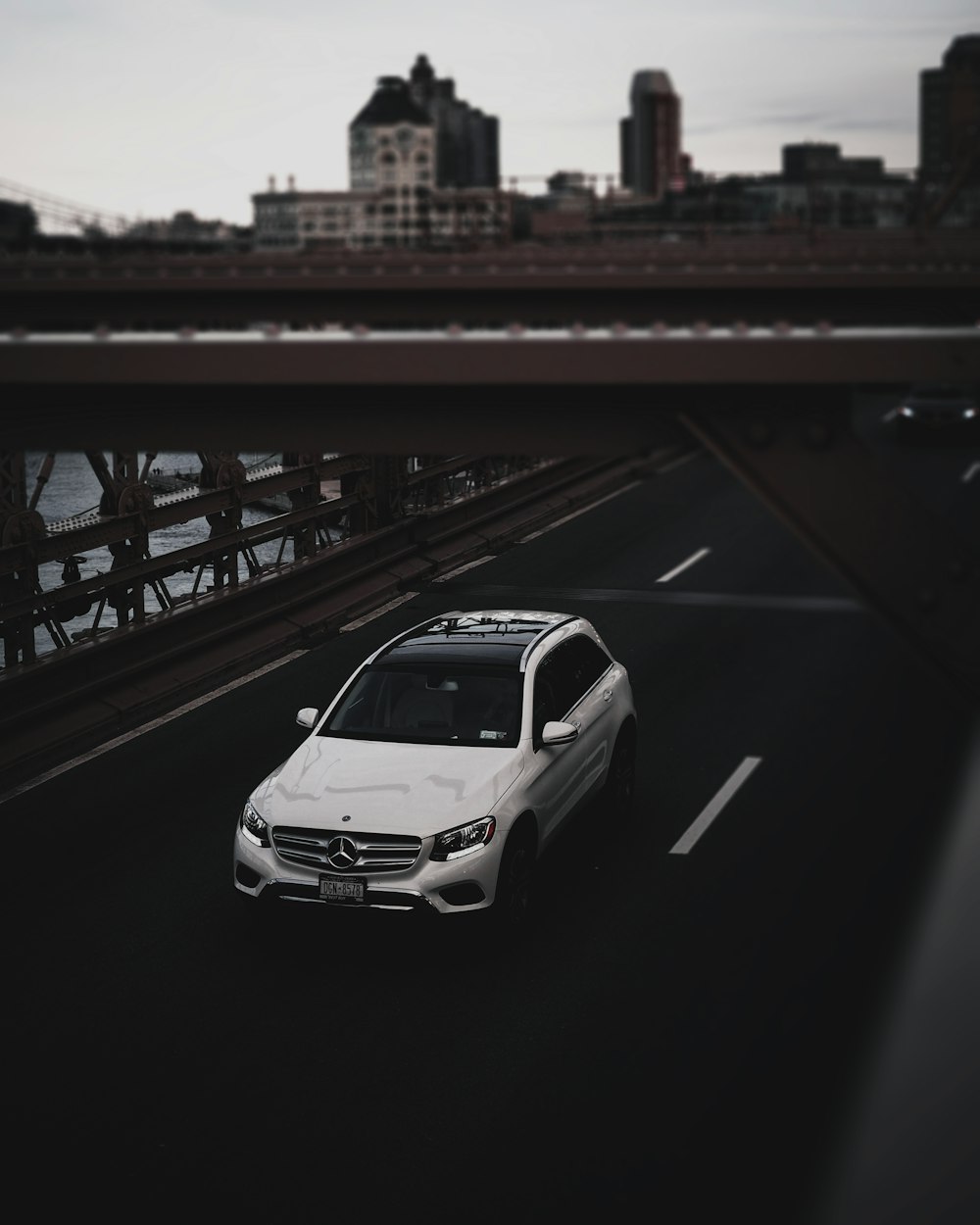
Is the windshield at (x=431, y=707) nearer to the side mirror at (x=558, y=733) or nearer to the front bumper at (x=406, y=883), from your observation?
the side mirror at (x=558, y=733)

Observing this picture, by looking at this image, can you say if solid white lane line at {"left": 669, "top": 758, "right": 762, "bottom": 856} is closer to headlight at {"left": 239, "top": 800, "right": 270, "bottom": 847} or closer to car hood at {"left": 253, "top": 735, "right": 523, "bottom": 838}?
car hood at {"left": 253, "top": 735, "right": 523, "bottom": 838}

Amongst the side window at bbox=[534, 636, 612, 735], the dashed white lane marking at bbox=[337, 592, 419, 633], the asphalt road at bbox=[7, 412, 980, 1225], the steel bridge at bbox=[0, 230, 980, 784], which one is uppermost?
the steel bridge at bbox=[0, 230, 980, 784]

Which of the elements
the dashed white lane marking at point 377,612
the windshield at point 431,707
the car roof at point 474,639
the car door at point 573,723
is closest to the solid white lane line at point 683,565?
the dashed white lane marking at point 377,612

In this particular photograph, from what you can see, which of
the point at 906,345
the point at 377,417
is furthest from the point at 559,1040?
the point at 906,345

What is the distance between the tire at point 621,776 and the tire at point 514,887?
193cm

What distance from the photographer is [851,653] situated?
18.7 metres

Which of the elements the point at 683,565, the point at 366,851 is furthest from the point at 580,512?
the point at 366,851

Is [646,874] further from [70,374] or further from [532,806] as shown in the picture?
[70,374]

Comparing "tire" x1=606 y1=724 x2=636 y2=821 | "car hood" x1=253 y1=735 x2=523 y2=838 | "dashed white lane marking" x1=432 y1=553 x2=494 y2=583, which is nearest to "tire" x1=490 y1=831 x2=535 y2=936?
"car hood" x1=253 y1=735 x2=523 y2=838

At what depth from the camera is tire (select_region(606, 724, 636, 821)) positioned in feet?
39.6

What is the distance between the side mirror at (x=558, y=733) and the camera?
405 inches

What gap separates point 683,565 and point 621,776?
1154 centimetres

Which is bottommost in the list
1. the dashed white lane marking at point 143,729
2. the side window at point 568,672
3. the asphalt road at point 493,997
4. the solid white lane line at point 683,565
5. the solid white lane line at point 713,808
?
the asphalt road at point 493,997

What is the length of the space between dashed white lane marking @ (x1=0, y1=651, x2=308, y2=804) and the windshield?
11.5 feet
